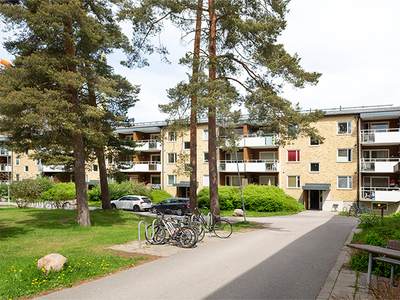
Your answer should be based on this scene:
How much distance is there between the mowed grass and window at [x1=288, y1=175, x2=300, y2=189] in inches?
858

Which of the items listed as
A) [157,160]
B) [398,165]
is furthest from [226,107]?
[157,160]

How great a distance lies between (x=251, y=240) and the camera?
500 inches

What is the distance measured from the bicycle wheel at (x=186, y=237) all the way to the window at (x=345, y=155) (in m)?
26.4

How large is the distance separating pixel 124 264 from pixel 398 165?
28723 millimetres

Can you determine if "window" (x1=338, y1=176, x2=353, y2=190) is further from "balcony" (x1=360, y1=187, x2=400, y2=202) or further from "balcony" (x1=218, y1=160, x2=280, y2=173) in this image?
"balcony" (x1=218, y1=160, x2=280, y2=173)

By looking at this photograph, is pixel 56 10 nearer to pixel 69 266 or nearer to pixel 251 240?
pixel 69 266

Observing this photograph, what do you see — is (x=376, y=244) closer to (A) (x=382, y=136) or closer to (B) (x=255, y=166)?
(A) (x=382, y=136)

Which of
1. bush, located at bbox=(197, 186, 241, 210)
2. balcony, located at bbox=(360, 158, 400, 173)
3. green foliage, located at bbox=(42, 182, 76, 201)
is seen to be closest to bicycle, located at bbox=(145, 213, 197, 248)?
bush, located at bbox=(197, 186, 241, 210)

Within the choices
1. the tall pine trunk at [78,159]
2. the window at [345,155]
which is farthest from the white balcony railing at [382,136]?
the tall pine trunk at [78,159]

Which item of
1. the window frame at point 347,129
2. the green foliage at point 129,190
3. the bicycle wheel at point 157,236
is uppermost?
the window frame at point 347,129

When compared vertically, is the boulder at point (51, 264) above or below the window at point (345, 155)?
below

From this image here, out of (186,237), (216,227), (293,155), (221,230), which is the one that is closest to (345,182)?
(293,155)

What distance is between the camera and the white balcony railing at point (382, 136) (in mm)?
30188

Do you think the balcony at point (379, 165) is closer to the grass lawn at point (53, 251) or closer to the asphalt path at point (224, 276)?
the grass lawn at point (53, 251)
